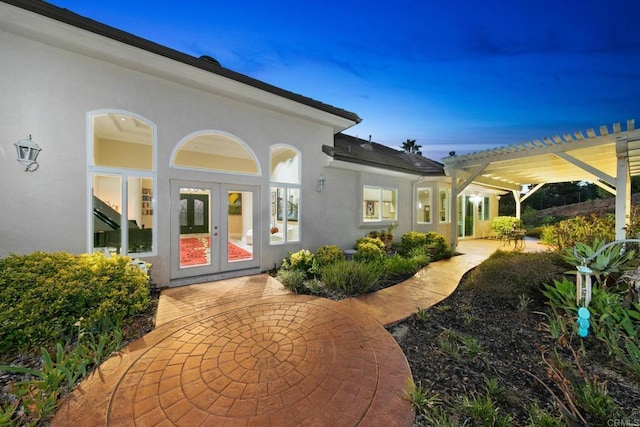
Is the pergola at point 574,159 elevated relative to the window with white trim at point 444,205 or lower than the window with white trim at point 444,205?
elevated

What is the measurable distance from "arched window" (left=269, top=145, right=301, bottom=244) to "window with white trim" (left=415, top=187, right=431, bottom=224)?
6665 mm

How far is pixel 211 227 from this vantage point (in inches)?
253

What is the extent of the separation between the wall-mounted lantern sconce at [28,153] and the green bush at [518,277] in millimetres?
9376

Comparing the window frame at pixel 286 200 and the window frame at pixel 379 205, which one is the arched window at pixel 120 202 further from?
the window frame at pixel 379 205

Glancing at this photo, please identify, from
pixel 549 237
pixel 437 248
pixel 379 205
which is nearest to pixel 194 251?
pixel 379 205

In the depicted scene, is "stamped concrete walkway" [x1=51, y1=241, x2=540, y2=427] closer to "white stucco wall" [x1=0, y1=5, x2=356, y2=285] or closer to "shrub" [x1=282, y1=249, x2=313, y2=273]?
"shrub" [x1=282, y1=249, x2=313, y2=273]

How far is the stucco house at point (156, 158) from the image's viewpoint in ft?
14.6

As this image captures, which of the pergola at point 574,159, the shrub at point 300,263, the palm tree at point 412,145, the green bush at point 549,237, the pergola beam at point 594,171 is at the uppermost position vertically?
the palm tree at point 412,145

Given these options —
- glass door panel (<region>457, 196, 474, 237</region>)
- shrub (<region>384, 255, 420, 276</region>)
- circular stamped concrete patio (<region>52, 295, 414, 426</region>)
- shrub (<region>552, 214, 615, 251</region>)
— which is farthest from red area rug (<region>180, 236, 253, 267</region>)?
glass door panel (<region>457, 196, 474, 237</region>)

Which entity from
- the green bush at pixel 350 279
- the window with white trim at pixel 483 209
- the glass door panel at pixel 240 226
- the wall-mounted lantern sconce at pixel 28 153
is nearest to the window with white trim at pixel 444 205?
the window with white trim at pixel 483 209

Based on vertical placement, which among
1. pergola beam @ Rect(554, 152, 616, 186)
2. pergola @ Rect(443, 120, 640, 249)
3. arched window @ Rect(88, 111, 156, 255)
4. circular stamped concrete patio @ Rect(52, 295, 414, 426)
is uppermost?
pergola @ Rect(443, 120, 640, 249)

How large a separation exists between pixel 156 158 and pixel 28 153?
1.95 m

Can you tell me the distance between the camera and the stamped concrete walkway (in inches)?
89.4

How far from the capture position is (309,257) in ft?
22.5
